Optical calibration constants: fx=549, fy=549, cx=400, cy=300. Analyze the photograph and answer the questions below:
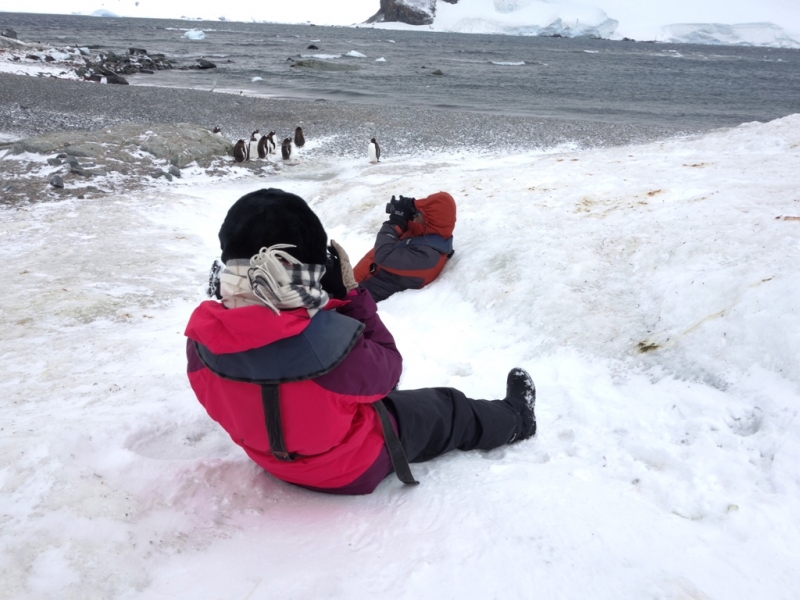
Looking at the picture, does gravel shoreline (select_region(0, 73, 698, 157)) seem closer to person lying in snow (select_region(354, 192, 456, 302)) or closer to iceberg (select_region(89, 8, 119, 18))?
person lying in snow (select_region(354, 192, 456, 302))

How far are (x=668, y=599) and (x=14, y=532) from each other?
5.73 feet

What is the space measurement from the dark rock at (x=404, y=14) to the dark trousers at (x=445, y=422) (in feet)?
448

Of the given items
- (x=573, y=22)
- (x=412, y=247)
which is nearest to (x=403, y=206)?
(x=412, y=247)

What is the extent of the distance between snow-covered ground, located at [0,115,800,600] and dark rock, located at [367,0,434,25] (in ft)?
442

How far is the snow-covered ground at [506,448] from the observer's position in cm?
150

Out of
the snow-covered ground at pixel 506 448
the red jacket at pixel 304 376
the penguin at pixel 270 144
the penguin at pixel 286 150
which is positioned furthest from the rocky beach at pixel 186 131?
the red jacket at pixel 304 376

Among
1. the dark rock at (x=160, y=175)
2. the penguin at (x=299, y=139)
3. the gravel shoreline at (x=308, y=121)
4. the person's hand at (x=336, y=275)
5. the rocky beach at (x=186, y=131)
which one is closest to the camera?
the person's hand at (x=336, y=275)

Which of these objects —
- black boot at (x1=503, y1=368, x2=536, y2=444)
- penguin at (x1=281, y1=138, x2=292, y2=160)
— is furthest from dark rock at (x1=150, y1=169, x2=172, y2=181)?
black boot at (x1=503, y1=368, x2=536, y2=444)

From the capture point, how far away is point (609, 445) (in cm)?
224

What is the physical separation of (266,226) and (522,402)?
1.39m

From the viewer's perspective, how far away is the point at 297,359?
1.48m

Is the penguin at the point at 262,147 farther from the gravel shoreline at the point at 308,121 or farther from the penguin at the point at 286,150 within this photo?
→ the gravel shoreline at the point at 308,121

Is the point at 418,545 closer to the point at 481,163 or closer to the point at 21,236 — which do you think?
the point at 21,236

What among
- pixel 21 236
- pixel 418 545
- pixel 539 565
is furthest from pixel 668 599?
pixel 21 236
